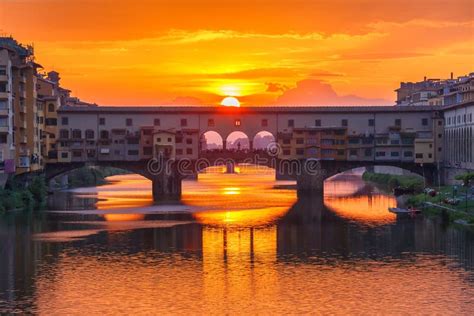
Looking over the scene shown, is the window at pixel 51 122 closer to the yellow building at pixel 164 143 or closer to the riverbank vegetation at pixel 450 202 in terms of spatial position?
the yellow building at pixel 164 143

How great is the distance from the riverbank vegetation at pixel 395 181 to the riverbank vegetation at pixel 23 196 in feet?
132

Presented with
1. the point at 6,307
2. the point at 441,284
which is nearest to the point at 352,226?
the point at 441,284

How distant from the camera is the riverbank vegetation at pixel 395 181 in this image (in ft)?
304

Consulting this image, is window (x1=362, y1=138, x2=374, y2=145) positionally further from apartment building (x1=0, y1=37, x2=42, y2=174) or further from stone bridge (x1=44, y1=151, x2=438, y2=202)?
apartment building (x1=0, y1=37, x2=42, y2=174)

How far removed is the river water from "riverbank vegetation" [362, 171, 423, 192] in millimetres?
19010

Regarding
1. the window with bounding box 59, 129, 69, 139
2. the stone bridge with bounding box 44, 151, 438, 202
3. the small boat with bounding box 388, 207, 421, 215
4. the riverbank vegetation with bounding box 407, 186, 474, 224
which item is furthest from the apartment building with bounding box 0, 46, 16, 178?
the riverbank vegetation with bounding box 407, 186, 474, 224

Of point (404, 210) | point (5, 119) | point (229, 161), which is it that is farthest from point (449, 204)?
point (5, 119)

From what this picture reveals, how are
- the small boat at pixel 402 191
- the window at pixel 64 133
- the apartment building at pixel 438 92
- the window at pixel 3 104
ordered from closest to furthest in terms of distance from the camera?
the window at pixel 3 104
the small boat at pixel 402 191
the window at pixel 64 133
the apartment building at pixel 438 92

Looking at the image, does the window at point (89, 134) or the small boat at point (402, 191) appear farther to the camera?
the window at point (89, 134)

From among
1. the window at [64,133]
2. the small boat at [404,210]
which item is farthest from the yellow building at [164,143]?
the small boat at [404,210]

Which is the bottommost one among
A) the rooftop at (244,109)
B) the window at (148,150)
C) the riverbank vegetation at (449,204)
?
the riverbank vegetation at (449,204)

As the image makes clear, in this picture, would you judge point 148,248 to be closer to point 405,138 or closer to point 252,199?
point 252,199

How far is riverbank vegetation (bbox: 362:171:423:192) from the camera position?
9269 cm

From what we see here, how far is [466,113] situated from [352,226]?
3009 cm
